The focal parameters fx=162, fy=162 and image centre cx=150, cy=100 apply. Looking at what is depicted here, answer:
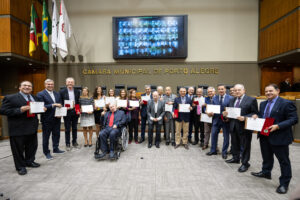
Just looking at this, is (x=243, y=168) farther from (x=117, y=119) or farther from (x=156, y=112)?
(x=117, y=119)

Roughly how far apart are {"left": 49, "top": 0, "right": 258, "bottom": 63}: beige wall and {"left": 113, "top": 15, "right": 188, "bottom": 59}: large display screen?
0.45 metres

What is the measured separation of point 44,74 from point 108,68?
332cm

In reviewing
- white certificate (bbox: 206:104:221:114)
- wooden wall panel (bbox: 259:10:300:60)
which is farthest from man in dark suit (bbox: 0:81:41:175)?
wooden wall panel (bbox: 259:10:300:60)

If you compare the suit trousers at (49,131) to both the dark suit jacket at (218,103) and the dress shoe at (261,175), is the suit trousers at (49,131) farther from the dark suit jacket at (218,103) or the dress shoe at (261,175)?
the dress shoe at (261,175)

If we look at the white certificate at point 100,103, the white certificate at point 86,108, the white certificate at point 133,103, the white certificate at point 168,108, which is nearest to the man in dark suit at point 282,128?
the white certificate at point 168,108

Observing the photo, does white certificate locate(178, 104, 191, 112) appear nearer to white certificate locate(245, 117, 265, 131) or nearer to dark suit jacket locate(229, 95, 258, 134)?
dark suit jacket locate(229, 95, 258, 134)

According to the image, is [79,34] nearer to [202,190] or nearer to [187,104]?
[187,104]

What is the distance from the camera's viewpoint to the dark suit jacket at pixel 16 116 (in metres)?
2.70

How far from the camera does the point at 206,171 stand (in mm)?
3018

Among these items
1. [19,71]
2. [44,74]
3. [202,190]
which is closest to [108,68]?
[44,74]

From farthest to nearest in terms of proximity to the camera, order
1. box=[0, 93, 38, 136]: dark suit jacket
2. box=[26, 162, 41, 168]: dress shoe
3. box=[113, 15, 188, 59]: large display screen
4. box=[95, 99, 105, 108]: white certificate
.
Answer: box=[113, 15, 188, 59]: large display screen < box=[95, 99, 105, 108]: white certificate < box=[26, 162, 41, 168]: dress shoe < box=[0, 93, 38, 136]: dark suit jacket

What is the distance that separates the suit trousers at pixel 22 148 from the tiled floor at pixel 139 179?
200 millimetres

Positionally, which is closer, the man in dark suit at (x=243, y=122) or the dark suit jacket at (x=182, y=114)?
the man in dark suit at (x=243, y=122)

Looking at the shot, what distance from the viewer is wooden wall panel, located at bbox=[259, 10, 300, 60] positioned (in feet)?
18.5
